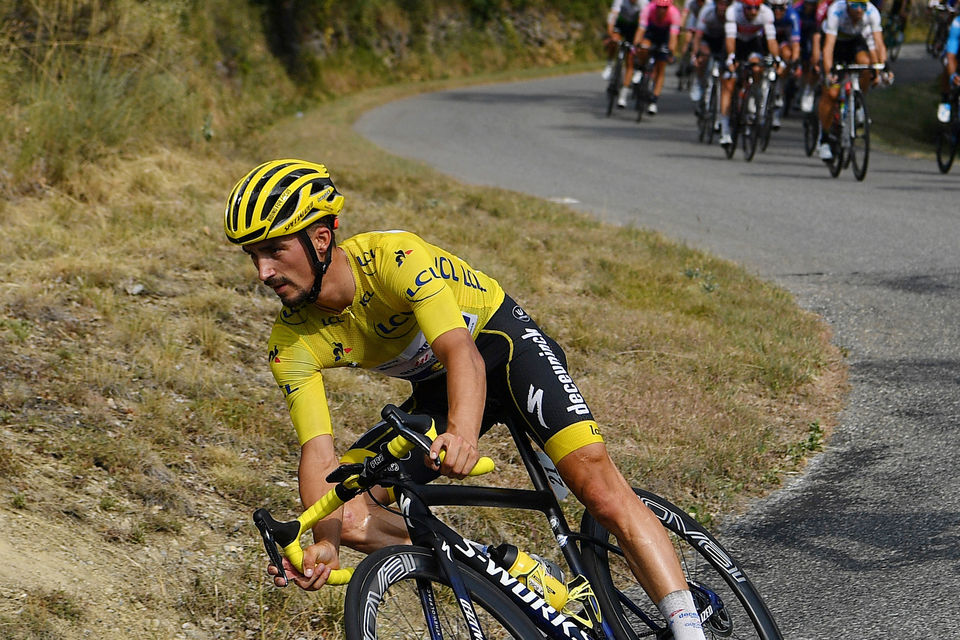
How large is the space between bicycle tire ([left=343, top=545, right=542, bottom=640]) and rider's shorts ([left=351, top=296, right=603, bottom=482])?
47 centimetres

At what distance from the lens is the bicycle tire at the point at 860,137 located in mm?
13656

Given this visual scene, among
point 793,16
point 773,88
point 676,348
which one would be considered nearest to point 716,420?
point 676,348

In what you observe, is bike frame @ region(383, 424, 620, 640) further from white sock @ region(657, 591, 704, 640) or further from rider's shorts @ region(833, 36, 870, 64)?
rider's shorts @ region(833, 36, 870, 64)

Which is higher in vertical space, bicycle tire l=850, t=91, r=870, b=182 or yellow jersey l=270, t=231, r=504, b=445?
yellow jersey l=270, t=231, r=504, b=445

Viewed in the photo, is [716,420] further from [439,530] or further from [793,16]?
[793,16]

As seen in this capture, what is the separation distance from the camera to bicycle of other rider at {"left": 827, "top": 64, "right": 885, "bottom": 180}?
44.9ft

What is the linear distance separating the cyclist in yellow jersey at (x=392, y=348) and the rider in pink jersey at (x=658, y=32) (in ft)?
55.9

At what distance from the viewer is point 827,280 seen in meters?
9.75

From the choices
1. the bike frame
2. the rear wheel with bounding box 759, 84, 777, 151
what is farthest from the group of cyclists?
the bike frame

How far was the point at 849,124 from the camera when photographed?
14.0 m

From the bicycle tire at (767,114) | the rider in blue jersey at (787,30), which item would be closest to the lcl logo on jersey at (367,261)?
the bicycle tire at (767,114)

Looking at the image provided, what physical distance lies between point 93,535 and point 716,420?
11.4 feet

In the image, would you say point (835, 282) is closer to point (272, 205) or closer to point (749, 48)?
point (272, 205)

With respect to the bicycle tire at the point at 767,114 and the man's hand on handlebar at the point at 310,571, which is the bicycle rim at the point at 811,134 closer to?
the bicycle tire at the point at 767,114
